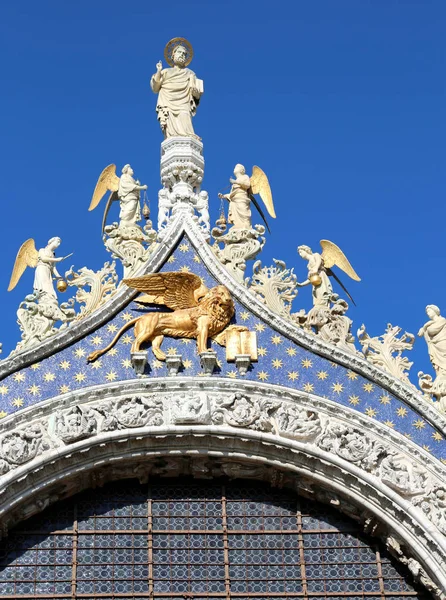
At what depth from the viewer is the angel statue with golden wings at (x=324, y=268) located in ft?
63.7

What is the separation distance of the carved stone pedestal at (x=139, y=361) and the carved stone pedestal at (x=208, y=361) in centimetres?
69

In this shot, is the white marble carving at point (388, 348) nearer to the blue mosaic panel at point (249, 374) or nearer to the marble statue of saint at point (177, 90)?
the blue mosaic panel at point (249, 374)

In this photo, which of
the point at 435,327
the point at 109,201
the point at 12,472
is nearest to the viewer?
the point at 12,472

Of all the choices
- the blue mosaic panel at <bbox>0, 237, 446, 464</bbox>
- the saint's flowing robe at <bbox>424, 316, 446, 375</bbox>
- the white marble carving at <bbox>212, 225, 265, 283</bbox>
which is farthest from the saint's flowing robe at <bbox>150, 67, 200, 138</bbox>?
the saint's flowing robe at <bbox>424, 316, 446, 375</bbox>

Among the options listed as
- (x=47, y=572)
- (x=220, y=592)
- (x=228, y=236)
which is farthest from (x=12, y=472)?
(x=228, y=236)

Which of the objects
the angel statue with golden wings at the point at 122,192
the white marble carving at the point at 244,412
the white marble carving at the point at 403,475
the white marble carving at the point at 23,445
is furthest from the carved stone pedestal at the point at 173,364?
the white marble carving at the point at 403,475

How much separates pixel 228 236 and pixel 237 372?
6.83ft

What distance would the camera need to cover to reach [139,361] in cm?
1845

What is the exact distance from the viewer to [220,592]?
57.8 ft

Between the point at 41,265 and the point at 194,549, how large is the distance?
4137 mm

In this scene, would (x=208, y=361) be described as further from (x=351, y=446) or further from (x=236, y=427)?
(x=351, y=446)

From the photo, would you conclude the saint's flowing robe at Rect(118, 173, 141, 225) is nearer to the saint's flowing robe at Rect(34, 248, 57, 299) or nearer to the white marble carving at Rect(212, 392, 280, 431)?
the saint's flowing robe at Rect(34, 248, 57, 299)

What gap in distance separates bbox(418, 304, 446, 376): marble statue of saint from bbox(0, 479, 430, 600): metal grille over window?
7.48 feet

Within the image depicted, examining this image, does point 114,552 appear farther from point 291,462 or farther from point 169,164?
point 169,164
